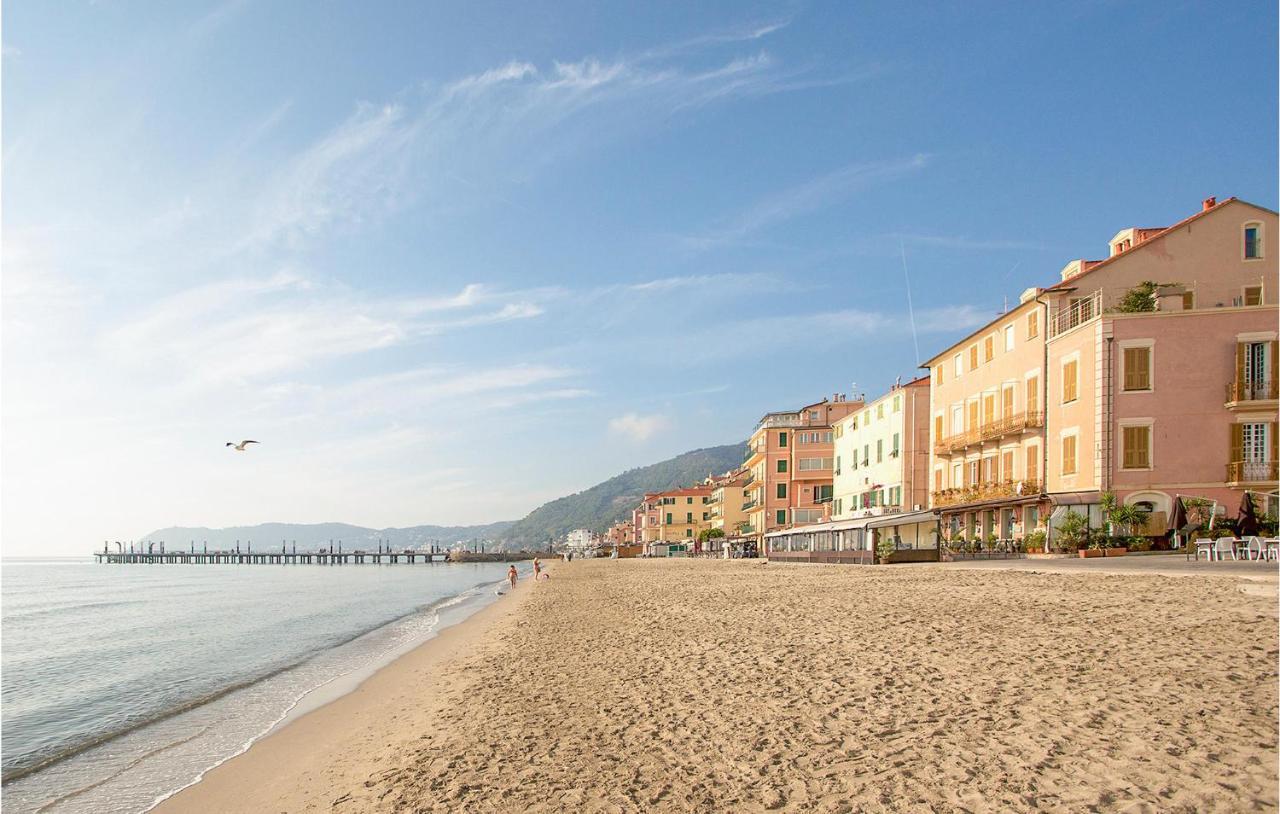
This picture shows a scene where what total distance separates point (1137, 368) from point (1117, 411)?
1569 millimetres

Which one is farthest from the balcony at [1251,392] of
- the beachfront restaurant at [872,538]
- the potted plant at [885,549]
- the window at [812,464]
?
the window at [812,464]

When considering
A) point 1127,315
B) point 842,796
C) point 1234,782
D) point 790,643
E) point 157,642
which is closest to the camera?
point 1234,782

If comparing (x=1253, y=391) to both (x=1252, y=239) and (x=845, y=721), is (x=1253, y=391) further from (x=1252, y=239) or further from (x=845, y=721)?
(x=845, y=721)

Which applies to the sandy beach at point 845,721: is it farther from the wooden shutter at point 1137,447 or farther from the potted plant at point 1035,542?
the potted plant at point 1035,542

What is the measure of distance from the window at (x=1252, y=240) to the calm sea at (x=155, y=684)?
3257 centimetres

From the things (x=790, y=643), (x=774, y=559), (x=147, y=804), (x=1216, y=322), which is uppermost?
(x=1216, y=322)

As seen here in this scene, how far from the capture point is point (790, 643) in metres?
12.5

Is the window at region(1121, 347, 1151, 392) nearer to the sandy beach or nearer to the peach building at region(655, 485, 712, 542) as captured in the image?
the sandy beach

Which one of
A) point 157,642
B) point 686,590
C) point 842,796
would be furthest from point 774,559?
point 842,796

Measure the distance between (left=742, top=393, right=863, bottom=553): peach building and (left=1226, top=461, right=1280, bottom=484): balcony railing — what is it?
4009 centimetres

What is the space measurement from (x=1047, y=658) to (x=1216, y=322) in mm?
22806

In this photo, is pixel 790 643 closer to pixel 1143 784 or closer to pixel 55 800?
pixel 1143 784

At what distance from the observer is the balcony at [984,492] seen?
1222 inches

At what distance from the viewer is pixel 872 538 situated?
117 feet
